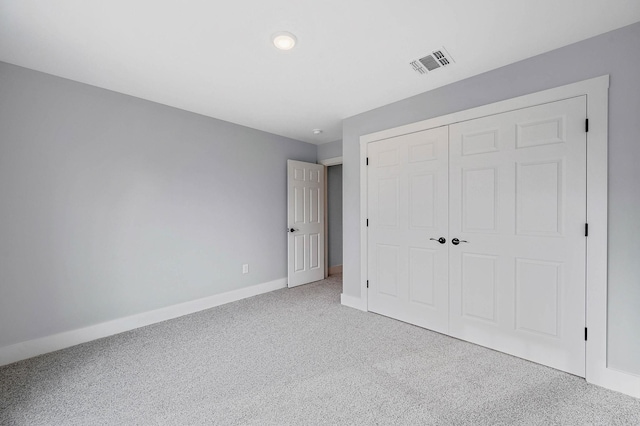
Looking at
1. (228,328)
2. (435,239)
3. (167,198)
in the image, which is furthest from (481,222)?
(167,198)

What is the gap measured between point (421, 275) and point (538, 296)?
3.23ft

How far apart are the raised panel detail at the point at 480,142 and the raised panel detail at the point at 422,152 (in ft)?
0.97

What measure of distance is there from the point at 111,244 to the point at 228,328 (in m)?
1.48

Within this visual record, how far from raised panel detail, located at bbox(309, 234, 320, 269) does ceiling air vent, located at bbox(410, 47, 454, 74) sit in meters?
3.10

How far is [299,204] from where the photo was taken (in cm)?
462

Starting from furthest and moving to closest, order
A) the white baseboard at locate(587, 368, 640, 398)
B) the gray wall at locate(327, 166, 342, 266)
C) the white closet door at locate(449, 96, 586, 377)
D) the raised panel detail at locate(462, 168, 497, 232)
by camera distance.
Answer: the gray wall at locate(327, 166, 342, 266) → the raised panel detail at locate(462, 168, 497, 232) → the white closet door at locate(449, 96, 586, 377) → the white baseboard at locate(587, 368, 640, 398)

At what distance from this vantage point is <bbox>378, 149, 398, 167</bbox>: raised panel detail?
3.12 m

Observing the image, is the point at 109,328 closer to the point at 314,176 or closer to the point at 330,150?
the point at 314,176

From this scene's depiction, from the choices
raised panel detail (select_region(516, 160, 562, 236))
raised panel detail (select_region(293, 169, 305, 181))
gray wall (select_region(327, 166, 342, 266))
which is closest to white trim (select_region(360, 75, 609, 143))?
raised panel detail (select_region(516, 160, 562, 236))

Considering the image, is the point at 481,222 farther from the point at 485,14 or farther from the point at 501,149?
the point at 485,14

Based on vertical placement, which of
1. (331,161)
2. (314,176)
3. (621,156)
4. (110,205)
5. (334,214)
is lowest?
(334,214)

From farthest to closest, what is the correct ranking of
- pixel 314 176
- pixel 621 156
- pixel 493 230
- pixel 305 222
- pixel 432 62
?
1. pixel 314 176
2. pixel 305 222
3. pixel 493 230
4. pixel 432 62
5. pixel 621 156

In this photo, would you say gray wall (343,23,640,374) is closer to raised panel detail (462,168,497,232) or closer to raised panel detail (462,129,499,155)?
raised panel detail (462,129,499,155)

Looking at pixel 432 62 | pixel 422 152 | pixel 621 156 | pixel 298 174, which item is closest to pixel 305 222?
pixel 298 174
